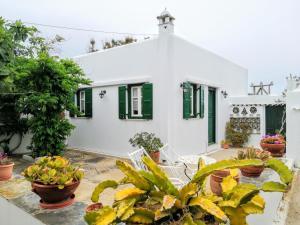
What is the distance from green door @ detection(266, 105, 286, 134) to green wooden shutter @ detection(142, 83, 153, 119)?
5.81m

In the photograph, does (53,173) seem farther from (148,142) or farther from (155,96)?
(155,96)

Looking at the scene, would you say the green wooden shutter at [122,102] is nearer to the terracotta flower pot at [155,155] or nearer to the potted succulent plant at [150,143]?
the potted succulent plant at [150,143]

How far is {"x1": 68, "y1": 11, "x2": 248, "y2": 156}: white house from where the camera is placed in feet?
24.4

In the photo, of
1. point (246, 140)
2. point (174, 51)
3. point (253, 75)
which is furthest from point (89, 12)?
point (253, 75)

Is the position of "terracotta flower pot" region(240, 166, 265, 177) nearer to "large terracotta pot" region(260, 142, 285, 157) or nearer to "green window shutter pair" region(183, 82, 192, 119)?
"large terracotta pot" region(260, 142, 285, 157)

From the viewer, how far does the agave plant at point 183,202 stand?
2.08 meters

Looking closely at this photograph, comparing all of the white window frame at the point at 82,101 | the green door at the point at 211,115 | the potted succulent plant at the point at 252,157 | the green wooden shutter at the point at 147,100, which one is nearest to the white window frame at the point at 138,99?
the green wooden shutter at the point at 147,100

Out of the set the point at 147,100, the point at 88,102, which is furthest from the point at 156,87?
the point at 88,102

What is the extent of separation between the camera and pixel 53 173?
3543mm

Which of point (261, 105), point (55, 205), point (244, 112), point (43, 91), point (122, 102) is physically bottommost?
point (55, 205)

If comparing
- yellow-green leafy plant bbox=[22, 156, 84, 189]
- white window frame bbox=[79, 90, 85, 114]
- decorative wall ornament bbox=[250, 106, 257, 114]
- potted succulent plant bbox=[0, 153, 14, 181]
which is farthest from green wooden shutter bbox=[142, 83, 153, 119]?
decorative wall ornament bbox=[250, 106, 257, 114]

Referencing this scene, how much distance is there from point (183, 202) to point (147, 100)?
564 cm

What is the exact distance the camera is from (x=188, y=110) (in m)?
7.97

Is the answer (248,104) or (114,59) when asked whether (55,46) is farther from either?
(248,104)
